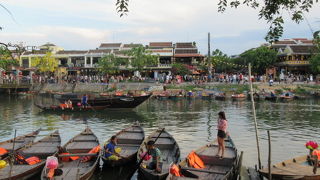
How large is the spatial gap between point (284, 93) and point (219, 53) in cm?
2469

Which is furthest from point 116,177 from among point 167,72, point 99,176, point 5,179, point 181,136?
point 167,72

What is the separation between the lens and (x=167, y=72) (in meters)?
51.2

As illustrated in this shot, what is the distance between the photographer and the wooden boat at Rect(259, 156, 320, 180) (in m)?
8.10

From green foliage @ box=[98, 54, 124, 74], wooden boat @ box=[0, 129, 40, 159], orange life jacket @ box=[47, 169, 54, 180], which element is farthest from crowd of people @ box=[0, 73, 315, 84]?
orange life jacket @ box=[47, 169, 54, 180]

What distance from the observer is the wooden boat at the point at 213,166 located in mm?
8758

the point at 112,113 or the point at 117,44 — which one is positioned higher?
the point at 117,44

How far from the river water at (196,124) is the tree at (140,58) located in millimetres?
17686

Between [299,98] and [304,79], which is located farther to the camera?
[304,79]

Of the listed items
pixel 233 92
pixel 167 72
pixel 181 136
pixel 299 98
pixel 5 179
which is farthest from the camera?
pixel 167 72

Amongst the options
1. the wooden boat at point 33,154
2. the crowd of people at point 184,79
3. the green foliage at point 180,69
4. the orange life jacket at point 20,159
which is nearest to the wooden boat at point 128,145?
the wooden boat at point 33,154

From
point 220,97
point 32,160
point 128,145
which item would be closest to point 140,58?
point 220,97

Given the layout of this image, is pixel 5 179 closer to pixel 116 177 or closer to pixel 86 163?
pixel 86 163

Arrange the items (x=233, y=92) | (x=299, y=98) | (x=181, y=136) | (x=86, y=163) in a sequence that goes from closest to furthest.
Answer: (x=86, y=163)
(x=181, y=136)
(x=299, y=98)
(x=233, y=92)

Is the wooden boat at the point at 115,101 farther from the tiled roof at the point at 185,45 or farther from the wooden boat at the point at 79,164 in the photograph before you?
the tiled roof at the point at 185,45
